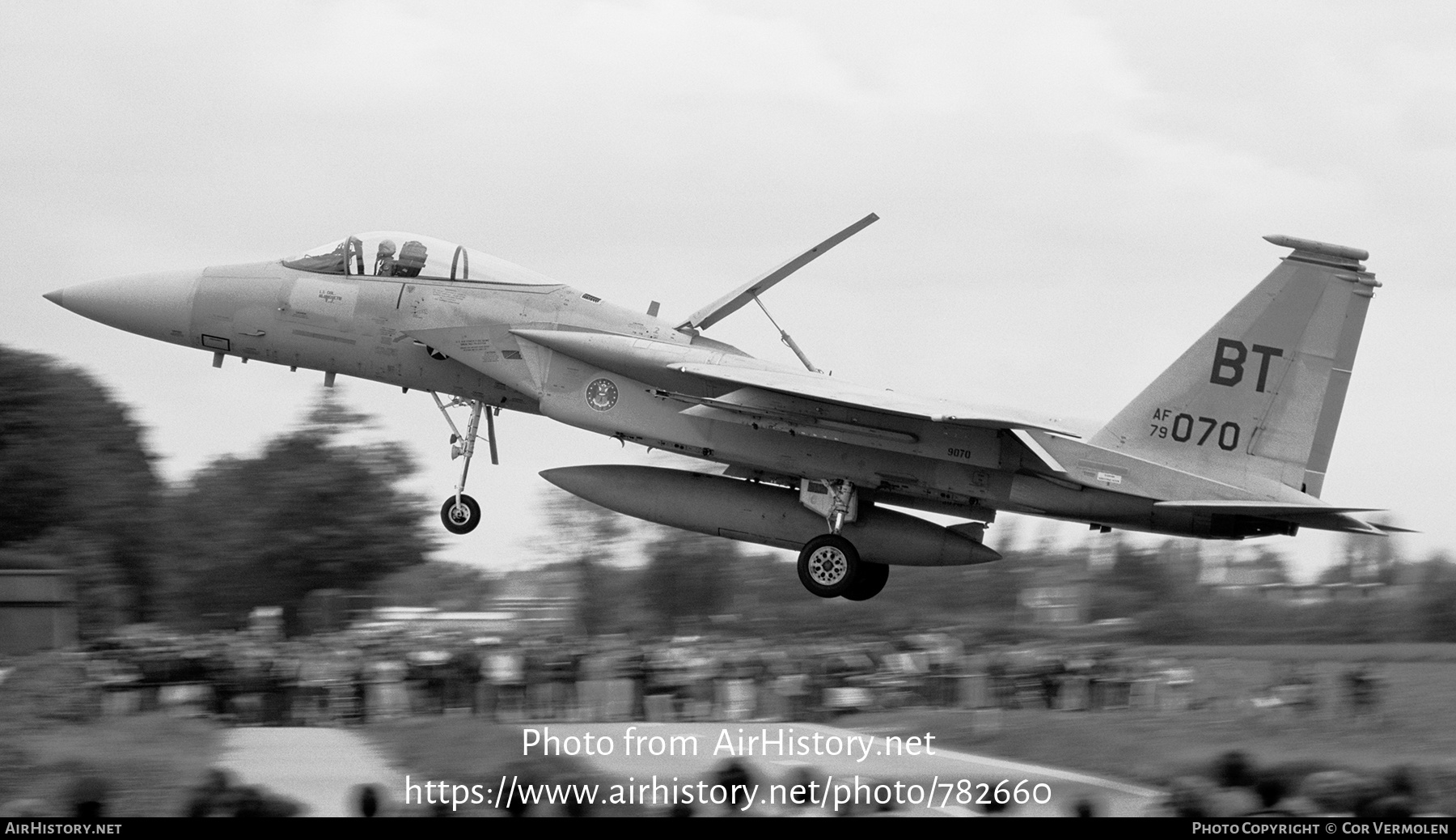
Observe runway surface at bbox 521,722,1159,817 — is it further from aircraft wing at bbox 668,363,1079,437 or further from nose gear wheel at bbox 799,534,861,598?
aircraft wing at bbox 668,363,1079,437

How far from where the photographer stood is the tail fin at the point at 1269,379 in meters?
15.2

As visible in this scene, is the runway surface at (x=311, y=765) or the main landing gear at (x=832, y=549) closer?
the runway surface at (x=311, y=765)

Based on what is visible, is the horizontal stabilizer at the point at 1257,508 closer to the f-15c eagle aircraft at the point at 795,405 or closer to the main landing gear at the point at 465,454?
the f-15c eagle aircraft at the point at 795,405

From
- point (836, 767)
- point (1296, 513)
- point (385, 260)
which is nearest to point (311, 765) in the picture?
point (836, 767)

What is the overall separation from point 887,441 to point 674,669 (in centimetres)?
339

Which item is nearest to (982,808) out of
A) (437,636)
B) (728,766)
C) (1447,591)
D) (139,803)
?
(728,766)

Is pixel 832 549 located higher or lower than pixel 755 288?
lower

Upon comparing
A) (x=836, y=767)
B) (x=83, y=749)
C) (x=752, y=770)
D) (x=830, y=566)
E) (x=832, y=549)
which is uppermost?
(x=832, y=549)

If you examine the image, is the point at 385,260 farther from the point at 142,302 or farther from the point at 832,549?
the point at 832,549

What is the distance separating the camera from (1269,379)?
15.3 m

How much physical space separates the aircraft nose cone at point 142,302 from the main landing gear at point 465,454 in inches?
103

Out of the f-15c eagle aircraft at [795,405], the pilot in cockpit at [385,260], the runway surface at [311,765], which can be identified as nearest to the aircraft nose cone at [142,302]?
the f-15c eagle aircraft at [795,405]

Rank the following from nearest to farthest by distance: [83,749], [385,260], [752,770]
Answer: [752,770], [83,749], [385,260]

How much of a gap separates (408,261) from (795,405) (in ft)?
13.8
